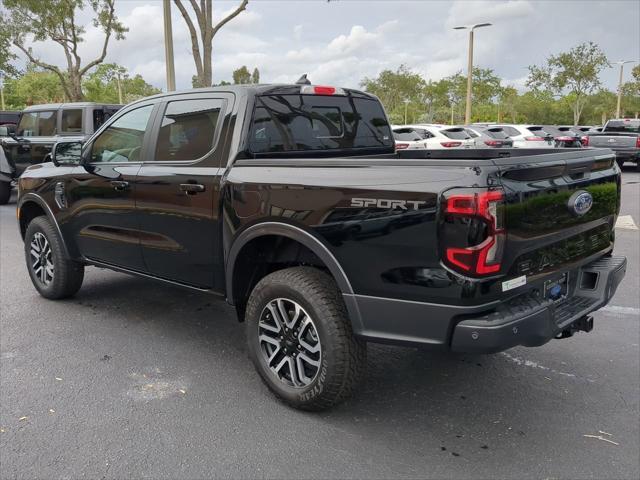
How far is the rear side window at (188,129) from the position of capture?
3.77 metres

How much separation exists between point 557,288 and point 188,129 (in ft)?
8.34

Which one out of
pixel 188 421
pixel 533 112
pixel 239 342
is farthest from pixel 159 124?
pixel 533 112

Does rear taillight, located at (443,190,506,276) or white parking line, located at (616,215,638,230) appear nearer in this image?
rear taillight, located at (443,190,506,276)

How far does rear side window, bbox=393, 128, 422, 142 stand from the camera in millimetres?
18297

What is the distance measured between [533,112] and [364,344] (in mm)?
55033

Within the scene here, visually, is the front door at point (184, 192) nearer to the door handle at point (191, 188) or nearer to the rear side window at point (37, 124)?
the door handle at point (191, 188)

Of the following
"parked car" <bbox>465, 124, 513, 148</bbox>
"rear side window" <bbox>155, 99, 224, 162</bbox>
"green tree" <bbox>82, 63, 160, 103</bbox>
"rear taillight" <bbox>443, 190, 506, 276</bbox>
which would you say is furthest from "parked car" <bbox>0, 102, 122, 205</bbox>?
"green tree" <bbox>82, 63, 160, 103</bbox>

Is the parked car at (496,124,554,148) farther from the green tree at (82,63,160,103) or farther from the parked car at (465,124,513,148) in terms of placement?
the green tree at (82,63,160,103)

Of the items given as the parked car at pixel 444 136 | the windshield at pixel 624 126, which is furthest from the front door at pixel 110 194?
the windshield at pixel 624 126

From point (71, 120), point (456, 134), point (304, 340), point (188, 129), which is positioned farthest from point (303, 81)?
point (456, 134)

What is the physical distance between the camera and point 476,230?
8.22 feet

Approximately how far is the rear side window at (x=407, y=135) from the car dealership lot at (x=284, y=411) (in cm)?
1405

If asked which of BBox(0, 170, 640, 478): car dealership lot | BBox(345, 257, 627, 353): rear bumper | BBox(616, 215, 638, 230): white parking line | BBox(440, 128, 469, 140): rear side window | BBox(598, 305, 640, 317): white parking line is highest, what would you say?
BBox(440, 128, 469, 140): rear side window

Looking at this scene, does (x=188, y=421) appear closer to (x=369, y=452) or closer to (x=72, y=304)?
(x=369, y=452)
